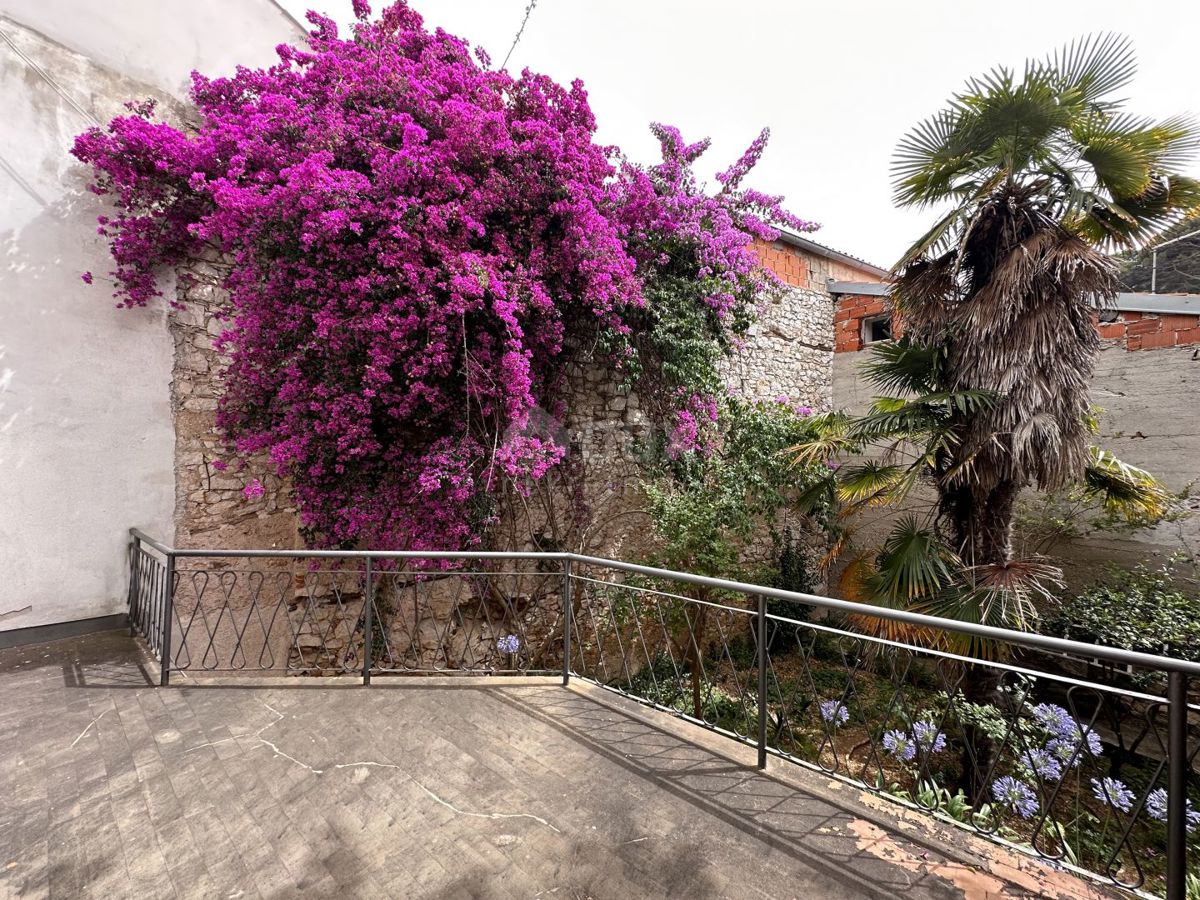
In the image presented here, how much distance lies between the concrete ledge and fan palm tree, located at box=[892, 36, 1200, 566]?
7.00m

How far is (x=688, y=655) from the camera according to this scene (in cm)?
610

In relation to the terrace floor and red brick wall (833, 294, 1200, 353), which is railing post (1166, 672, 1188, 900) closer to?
the terrace floor

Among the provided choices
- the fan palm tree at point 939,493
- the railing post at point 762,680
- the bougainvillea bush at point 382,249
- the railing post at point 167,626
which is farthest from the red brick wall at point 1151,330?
the railing post at point 167,626

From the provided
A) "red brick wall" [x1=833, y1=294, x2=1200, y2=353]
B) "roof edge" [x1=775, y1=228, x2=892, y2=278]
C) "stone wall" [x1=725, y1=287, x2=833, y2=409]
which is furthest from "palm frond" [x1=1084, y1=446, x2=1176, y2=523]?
"roof edge" [x1=775, y1=228, x2=892, y2=278]

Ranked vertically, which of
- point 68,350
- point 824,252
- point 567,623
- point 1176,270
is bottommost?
point 567,623

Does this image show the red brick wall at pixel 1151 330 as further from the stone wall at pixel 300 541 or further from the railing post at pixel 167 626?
the railing post at pixel 167 626

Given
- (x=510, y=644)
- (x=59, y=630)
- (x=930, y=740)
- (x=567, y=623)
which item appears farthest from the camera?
(x=510, y=644)

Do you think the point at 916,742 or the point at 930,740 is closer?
the point at 916,742

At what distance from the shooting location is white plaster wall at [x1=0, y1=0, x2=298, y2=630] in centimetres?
383

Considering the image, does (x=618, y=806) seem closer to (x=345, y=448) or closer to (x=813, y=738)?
(x=345, y=448)

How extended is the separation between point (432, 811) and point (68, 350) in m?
4.66

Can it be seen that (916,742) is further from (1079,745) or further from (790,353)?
(790,353)

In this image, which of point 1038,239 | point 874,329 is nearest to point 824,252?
point 874,329

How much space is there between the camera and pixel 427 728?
2697 millimetres
